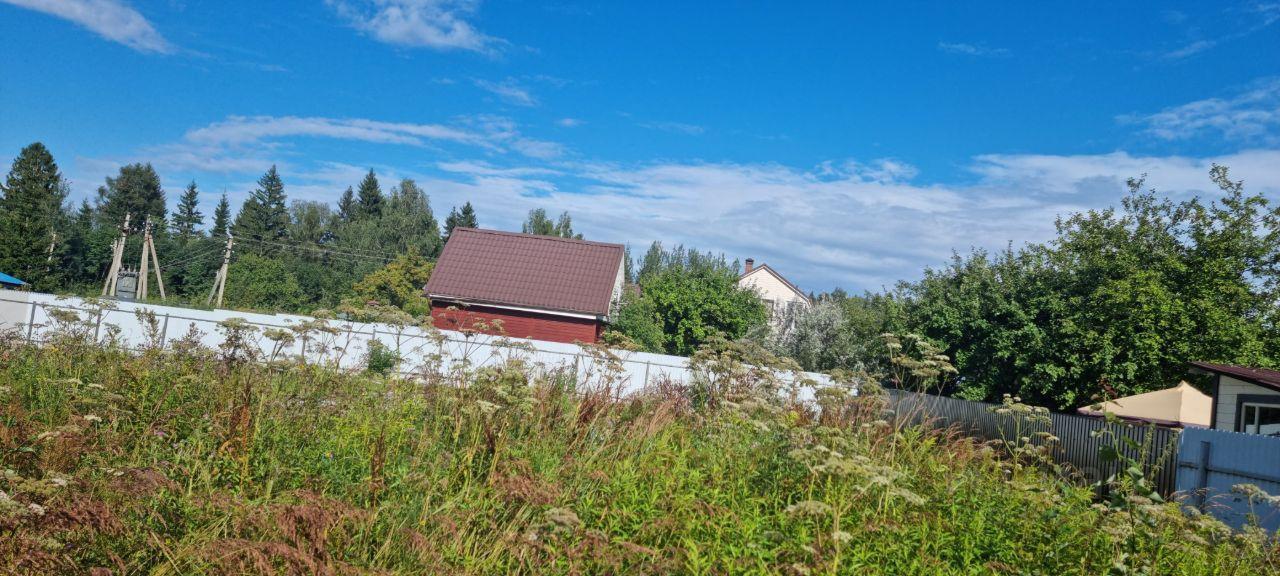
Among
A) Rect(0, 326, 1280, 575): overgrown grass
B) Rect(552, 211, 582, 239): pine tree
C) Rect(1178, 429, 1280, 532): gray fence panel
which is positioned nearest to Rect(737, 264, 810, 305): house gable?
Rect(552, 211, 582, 239): pine tree

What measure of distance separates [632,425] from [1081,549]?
266 centimetres

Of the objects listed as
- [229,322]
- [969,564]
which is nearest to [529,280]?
[229,322]

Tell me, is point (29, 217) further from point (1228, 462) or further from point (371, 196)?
point (1228, 462)

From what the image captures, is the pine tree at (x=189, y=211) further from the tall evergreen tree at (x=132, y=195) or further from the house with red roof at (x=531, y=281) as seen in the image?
the house with red roof at (x=531, y=281)

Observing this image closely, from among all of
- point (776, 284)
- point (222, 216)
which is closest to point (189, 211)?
point (222, 216)

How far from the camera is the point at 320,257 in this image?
70375mm

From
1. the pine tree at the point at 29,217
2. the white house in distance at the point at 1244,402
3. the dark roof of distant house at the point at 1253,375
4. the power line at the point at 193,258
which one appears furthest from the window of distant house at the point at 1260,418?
the power line at the point at 193,258

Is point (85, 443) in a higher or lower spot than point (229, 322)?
lower

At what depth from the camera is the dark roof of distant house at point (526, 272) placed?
28.9 metres

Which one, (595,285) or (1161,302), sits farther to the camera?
(595,285)

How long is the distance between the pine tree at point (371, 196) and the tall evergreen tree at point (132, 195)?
1831 cm

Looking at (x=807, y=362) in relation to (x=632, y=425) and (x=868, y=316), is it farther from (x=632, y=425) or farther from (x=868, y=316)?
(x=632, y=425)

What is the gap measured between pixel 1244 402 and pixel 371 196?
79093 mm

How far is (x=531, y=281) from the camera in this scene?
2964 cm
